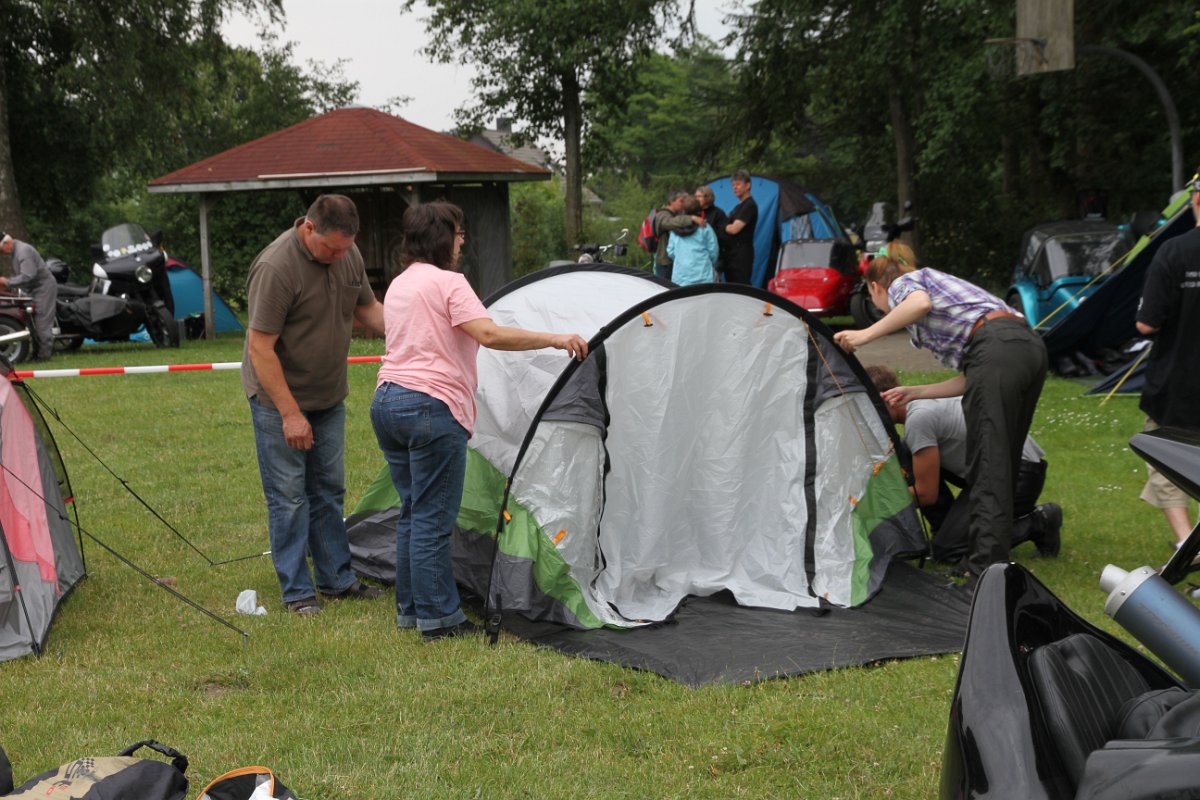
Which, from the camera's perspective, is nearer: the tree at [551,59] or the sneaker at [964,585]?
the sneaker at [964,585]

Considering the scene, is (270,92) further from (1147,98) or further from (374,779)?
(374,779)

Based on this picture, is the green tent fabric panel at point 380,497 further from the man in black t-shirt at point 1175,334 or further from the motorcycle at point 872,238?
the motorcycle at point 872,238

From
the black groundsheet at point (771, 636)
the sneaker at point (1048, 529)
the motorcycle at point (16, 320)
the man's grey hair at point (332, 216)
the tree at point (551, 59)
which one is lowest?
the black groundsheet at point (771, 636)

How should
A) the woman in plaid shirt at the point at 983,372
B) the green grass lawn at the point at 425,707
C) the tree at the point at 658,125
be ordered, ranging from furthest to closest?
the tree at the point at 658,125 < the woman in plaid shirt at the point at 983,372 < the green grass lawn at the point at 425,707

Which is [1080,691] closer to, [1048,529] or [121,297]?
[1048,529]

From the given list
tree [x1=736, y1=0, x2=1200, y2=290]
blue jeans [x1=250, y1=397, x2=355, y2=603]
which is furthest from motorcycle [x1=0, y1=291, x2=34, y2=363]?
tree [x1=736, y1=0, x2=1200, y2=290]

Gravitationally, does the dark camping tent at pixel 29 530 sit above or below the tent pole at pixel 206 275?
below

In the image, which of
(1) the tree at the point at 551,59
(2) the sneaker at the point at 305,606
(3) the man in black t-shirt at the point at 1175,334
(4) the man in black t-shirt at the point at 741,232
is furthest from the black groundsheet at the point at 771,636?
(1) the tree at the point at 551,59

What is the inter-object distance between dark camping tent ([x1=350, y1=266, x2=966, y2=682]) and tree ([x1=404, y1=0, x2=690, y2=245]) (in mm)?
19648

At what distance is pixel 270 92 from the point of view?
32.8 metres

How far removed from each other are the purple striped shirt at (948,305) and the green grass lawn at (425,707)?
1.23 m

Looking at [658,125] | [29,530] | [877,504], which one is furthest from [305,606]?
[658,125]

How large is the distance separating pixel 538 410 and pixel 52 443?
8.26ft

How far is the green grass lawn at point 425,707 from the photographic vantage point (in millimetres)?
3742
